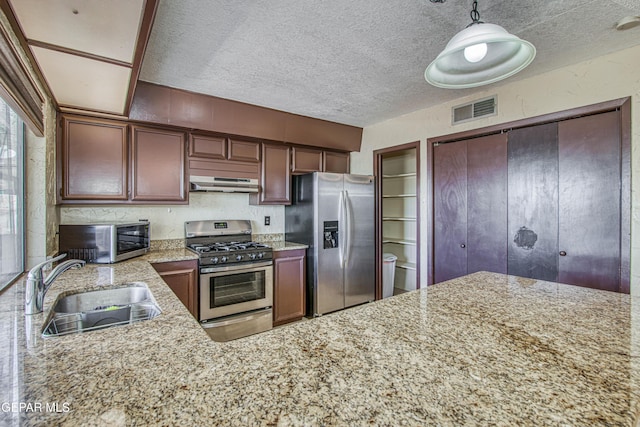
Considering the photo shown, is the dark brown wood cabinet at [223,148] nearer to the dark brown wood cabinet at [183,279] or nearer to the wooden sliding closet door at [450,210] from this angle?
the dark brown wood cabinet at [183,279]

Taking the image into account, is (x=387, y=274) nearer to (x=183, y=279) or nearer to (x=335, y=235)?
(x=335, y=235)

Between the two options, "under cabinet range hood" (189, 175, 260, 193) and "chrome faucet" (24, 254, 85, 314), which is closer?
"chrome faucet" (24, 254, 85, 314)

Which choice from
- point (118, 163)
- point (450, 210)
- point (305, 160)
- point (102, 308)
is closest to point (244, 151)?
point (305, 160)

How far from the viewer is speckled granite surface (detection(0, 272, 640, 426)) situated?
605 millimetres

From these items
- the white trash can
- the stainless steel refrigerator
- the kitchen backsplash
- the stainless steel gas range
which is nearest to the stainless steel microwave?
the kitchen backsplash

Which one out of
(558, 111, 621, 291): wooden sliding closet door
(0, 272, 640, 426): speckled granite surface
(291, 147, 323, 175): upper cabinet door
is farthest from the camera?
(291, 147, 323, 175): upper cabinet door

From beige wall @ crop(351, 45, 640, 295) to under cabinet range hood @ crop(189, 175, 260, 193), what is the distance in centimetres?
191

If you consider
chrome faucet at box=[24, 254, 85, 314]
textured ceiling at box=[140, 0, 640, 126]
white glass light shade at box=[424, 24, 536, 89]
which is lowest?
chrome faucet at box=[24, 254, 85, 314]

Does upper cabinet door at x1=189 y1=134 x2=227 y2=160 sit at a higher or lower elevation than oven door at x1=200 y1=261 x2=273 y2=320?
higher

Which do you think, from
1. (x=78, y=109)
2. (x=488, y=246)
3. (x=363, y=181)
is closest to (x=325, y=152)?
(x=363, y=181)

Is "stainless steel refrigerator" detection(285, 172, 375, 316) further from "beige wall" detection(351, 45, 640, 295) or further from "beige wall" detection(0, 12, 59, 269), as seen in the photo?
"beige wall" detection(0, 12, 59, 269)

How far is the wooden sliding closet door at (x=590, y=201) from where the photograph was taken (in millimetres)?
2172

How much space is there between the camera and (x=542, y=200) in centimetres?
251

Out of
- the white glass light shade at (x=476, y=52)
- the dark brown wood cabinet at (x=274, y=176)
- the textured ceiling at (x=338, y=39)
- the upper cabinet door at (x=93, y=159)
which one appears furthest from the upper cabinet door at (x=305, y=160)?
the white glass light shade at (x=476, y=52)
